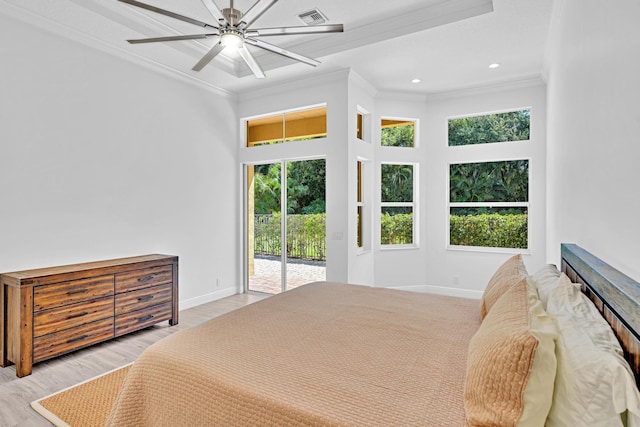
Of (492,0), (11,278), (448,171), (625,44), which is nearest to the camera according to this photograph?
(625,44)

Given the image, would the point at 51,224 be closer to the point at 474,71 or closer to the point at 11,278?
the point at 11,278

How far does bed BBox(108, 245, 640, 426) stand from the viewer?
0.93 metres

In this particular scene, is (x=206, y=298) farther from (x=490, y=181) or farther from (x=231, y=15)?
(x=490, y=181)

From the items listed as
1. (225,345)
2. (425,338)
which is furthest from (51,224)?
(425,338)

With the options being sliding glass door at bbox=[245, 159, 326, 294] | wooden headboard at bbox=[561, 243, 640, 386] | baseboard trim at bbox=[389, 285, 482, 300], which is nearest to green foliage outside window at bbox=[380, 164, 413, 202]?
sliding glass door at bbox=[245, 159, 326, 294]

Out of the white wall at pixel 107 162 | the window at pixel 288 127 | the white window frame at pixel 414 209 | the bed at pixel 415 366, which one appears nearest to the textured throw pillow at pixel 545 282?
the bed at pixel 415 366

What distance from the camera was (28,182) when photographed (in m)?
3.03

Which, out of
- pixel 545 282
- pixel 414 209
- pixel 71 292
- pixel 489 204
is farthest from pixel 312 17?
pixel 489 204

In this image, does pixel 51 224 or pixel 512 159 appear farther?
pixel 512 159

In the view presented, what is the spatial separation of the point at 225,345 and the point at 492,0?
3.32 meters

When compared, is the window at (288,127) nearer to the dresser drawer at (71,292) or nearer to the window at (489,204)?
the window at (489,204)

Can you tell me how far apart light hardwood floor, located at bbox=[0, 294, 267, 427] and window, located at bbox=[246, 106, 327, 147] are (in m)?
2.76

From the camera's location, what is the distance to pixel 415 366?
1.39m

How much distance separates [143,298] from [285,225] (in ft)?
6.90
